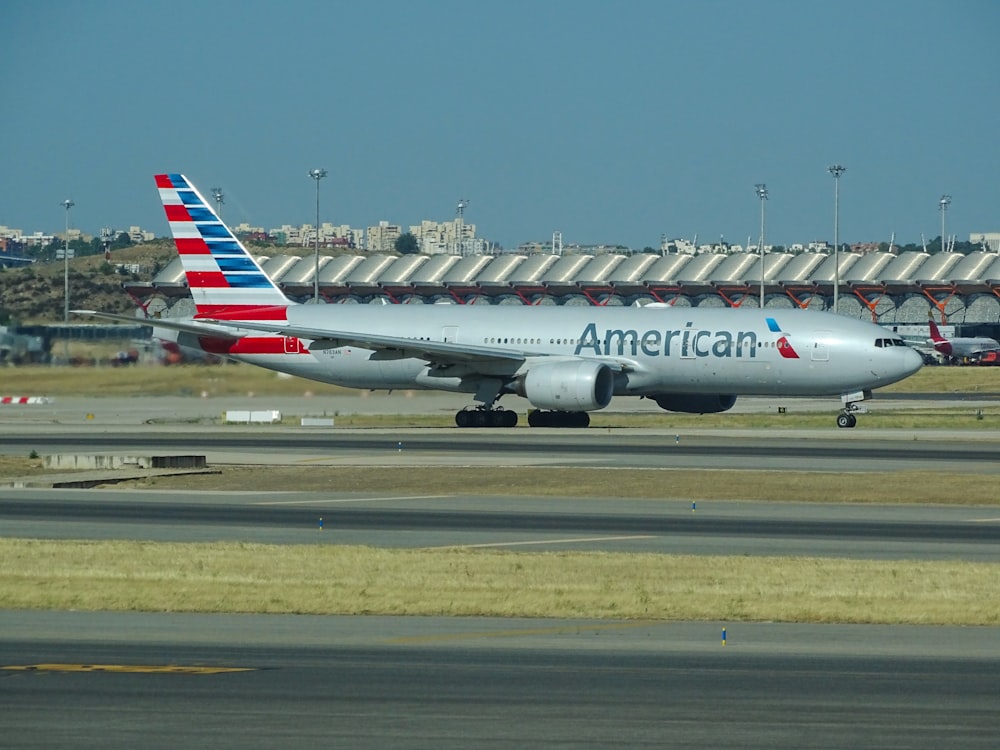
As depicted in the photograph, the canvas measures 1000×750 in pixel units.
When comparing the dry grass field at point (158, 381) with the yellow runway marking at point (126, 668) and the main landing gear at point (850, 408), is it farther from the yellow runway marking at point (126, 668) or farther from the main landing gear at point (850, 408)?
the yellow runway marking at point (126, 668)

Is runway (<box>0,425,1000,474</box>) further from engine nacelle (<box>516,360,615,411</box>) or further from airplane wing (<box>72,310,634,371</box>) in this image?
airplane wing (<box>72,310,634,371</box>)

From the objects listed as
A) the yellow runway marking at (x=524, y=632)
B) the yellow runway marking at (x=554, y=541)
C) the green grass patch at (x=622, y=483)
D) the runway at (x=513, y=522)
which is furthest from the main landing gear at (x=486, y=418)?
the yellow runway marking at (x=524, y=632)

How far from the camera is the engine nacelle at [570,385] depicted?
48938 mm

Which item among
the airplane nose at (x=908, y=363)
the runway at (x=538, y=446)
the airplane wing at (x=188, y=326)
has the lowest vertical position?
the runway at (x=538, y=446)

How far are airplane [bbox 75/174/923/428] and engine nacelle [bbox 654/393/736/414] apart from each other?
4 cm

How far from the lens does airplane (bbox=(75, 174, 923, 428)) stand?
164 ft

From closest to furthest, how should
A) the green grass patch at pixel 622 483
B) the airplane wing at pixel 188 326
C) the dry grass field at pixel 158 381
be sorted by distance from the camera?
the green grass patch at pixel 622 483 < the airplane wing at pixel 188 326 < the dry grass field at pixel 158 381

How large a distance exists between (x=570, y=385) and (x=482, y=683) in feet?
116

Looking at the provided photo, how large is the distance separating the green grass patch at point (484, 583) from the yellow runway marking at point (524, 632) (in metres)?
0.60

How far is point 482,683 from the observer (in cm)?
1383

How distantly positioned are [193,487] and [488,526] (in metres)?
9.11

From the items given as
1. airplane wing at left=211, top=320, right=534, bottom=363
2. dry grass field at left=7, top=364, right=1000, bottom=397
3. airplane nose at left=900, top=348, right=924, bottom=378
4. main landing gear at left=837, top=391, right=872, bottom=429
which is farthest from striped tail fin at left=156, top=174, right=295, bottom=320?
airplane nose at left=900, top=348, right=924, bottom=378

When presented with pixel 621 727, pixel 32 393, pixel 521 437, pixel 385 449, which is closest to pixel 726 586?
pixel 621 727

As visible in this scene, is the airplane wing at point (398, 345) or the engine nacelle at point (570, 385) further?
the airplane wing at point (398, 345)
